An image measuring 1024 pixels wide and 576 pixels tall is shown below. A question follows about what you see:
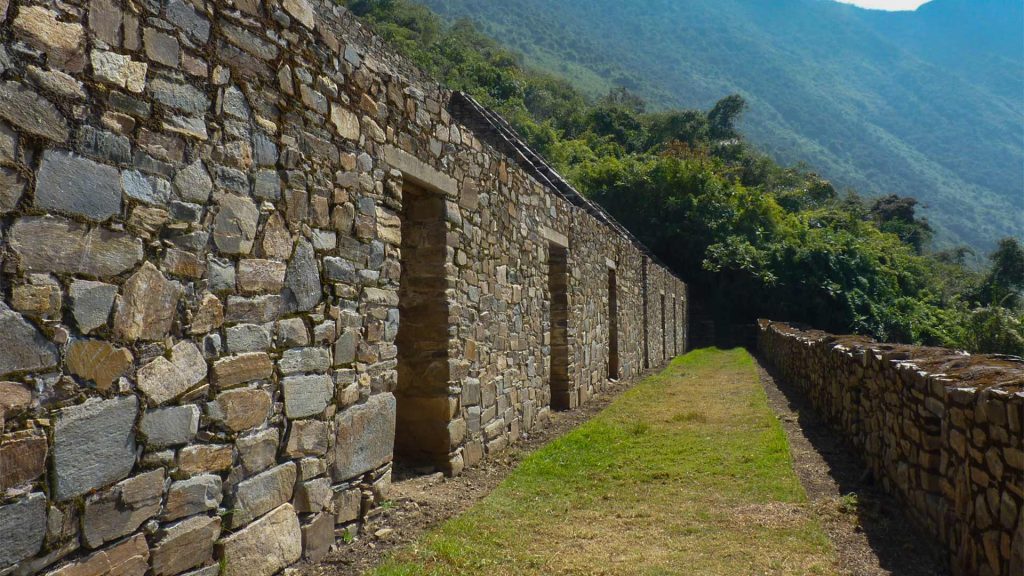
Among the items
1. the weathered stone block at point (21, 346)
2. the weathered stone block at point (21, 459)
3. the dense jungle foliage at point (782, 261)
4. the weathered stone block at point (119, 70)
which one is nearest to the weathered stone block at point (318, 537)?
the weathered stone block at point (21, 459)

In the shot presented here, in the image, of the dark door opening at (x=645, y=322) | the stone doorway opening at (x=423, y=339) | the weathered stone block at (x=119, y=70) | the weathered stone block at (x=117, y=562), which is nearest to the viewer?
the weathered stone block at (x=117, y=562)

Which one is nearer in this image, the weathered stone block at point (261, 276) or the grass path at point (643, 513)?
the weathered stone block at point (261, 276)

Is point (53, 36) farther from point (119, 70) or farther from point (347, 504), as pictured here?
point (347, 504)

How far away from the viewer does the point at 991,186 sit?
388ft

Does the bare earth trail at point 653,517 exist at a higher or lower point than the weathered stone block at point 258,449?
lower

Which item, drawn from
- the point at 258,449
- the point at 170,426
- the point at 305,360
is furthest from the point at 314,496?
the point at 170,426

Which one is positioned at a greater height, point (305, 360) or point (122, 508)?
point (305, 360)

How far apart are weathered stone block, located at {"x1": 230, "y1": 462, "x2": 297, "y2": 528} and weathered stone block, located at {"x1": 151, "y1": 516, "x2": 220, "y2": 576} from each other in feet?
Result: 0.43

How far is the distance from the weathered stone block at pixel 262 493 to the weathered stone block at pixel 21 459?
968 mm

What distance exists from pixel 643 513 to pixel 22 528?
12.4 ft

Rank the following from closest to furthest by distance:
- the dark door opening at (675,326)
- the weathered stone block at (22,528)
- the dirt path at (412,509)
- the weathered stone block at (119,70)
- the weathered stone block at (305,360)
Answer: the weathered stone block at (22,528) → the weathered stone block at (119,70) → the weathered stone block at (305,360) → the dirt path at (412,509) → the dark door opening at (675,326)

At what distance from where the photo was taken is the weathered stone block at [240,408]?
3.03m

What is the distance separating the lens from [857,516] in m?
4.61

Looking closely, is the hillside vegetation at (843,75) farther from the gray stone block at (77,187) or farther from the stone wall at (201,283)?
the gray stone block at (77,187)
